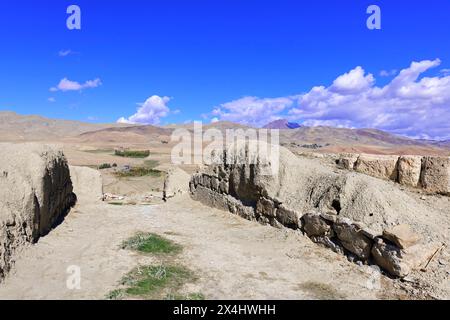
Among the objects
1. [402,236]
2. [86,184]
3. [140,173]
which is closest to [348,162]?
[402,236]

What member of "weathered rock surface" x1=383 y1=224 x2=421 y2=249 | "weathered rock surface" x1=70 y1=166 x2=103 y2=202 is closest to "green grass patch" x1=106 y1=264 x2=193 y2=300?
"weathered rock surface" x1=383 y1=224 x2=421 y2=249

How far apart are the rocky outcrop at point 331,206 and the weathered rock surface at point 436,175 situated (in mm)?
865

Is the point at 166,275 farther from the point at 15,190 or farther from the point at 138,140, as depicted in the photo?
the point at 138,140

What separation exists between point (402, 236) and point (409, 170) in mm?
3425

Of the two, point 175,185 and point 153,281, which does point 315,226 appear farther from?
point 175,185

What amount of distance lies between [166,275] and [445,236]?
5.11 m

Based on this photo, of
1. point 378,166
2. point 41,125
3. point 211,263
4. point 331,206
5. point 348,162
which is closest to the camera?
point 211,263

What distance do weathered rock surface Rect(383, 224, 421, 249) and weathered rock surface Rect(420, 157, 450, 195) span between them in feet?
8.60

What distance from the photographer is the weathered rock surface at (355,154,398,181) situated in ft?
32.8

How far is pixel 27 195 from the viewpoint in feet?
26.3

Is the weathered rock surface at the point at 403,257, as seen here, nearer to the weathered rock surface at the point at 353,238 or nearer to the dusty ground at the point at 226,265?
the dusty ground at the point at 226,265

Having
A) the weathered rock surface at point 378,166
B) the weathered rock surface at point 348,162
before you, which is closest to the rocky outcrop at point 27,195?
the weathered rock surface at point 348,162

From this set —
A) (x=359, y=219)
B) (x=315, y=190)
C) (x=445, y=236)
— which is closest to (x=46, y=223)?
(x=315, y=190)

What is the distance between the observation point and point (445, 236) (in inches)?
281
